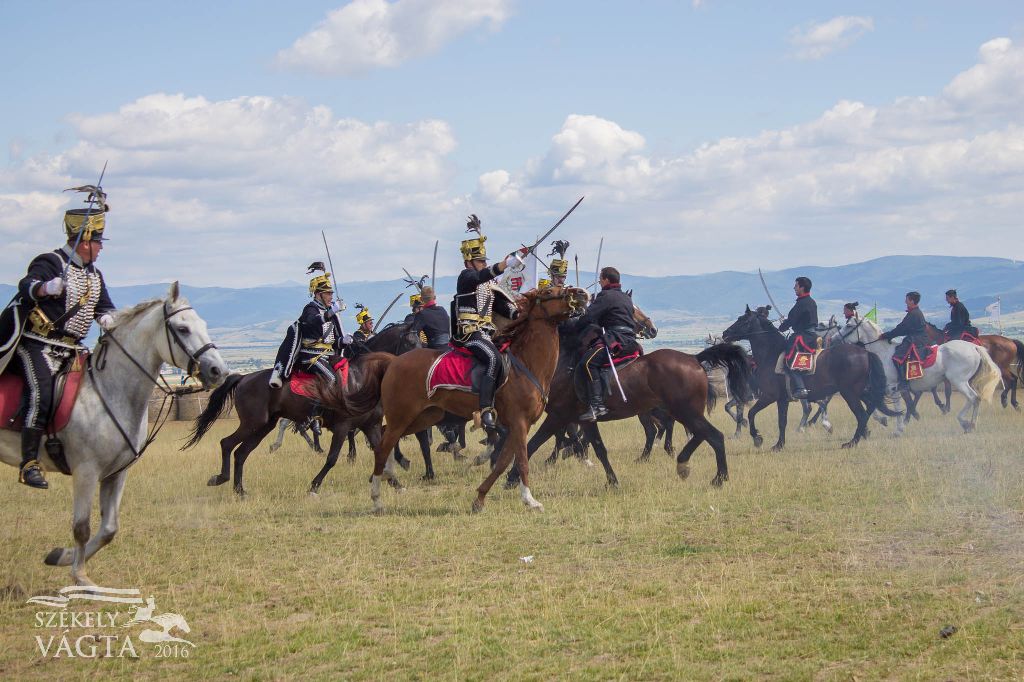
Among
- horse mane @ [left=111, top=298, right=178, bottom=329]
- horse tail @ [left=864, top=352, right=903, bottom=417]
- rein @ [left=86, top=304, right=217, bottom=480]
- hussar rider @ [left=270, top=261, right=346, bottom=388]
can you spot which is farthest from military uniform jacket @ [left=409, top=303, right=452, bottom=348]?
horse tail @ [left=864, top=352, right=903, bottom=417]

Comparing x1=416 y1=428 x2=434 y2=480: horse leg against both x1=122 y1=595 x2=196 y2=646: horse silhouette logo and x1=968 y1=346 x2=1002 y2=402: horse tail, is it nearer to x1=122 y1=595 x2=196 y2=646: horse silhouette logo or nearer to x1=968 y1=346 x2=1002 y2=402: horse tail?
x1=122 y1=595 x2=196 y2=646: horse silhouette logo

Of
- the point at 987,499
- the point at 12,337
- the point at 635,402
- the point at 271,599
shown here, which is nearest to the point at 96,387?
the point at 12,337

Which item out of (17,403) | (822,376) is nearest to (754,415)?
(822,376)

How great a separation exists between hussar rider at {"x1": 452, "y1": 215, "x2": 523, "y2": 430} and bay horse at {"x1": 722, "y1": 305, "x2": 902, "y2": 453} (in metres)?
8.22

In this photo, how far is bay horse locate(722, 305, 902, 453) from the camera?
19.9 m

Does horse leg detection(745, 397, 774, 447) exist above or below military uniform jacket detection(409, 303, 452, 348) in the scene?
below

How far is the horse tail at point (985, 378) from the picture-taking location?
21.7m

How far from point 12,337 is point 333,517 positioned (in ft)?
16.1

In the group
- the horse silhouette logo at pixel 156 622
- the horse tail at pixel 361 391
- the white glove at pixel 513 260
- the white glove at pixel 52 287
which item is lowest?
the horse silhouette logo at pixel 156 622

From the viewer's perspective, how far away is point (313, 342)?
49.4 ft

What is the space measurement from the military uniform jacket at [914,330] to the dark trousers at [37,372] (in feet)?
58.3

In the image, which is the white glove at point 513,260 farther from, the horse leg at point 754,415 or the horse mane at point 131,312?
the horse leg at point 754,415

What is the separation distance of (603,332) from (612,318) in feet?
1.08

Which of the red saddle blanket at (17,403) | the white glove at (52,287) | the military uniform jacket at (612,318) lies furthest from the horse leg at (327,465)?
the white glove at (52,287)
